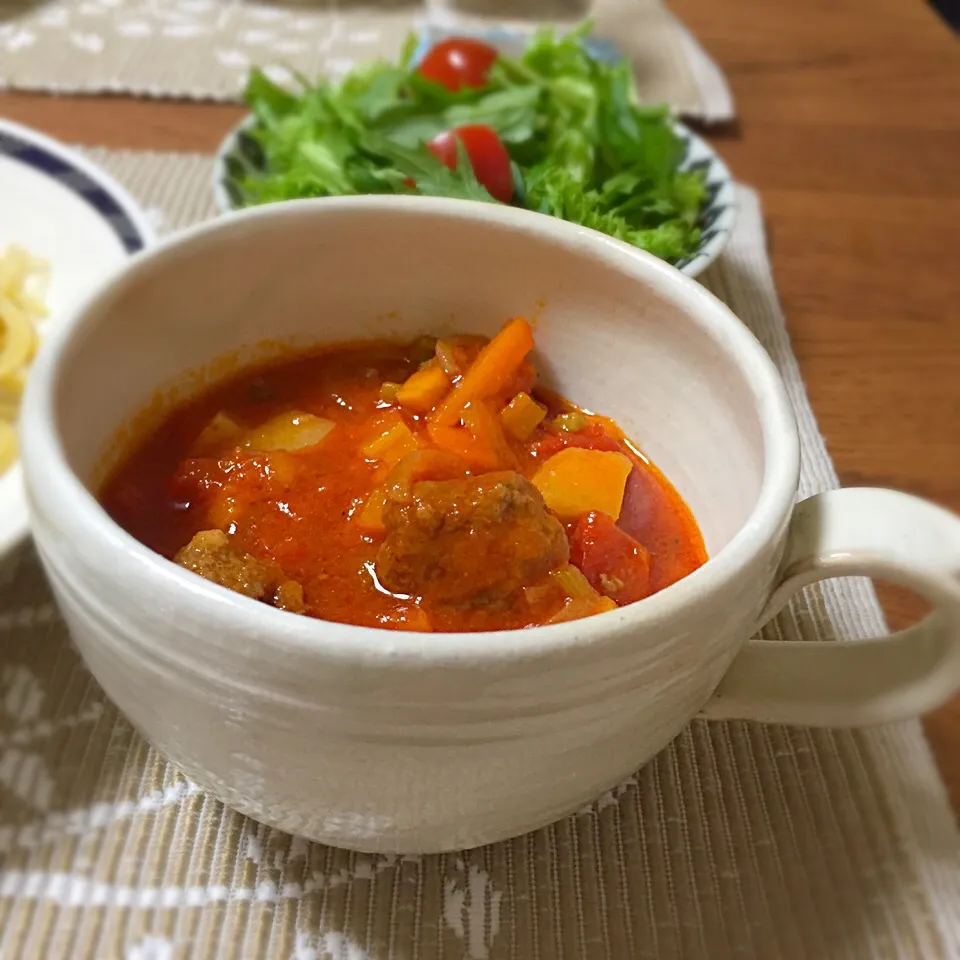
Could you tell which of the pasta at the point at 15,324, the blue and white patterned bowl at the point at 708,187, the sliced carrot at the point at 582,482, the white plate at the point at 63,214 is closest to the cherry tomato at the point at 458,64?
the blue and white patterned bowl at the point at 708,187

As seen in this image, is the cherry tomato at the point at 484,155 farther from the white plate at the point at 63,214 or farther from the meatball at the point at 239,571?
the meatball at the point at 239,571

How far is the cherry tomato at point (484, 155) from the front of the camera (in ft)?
4.92

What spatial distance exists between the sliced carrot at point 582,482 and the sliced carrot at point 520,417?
1.7 inches

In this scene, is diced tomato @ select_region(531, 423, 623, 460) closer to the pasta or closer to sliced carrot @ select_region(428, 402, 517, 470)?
sliced carrot @ select_region(428, 402, 517, 470)

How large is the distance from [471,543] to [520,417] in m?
0.22

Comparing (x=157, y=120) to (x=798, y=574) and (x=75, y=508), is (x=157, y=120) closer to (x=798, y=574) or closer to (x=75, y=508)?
(x=75, y=508)

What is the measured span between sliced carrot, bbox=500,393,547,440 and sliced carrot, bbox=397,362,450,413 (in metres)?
0.06

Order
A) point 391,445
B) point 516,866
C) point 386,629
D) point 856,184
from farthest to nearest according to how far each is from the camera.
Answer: point 856,184 → point 391,445 → point 516,866 → point 386,629

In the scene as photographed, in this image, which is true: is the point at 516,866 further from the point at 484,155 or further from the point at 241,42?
the point at 241,42

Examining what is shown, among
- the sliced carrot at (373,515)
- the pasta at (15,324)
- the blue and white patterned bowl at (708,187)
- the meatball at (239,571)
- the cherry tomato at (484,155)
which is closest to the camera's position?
the meatball at (239,571)

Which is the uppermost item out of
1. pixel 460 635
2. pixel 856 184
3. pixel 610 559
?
pixel 460 635

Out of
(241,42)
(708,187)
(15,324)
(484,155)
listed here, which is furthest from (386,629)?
(241,42)

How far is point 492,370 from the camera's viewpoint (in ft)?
2.92

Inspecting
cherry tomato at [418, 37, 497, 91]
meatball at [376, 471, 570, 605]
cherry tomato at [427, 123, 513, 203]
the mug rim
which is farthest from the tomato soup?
cherry tomato at [418, 37, 497, 91]
